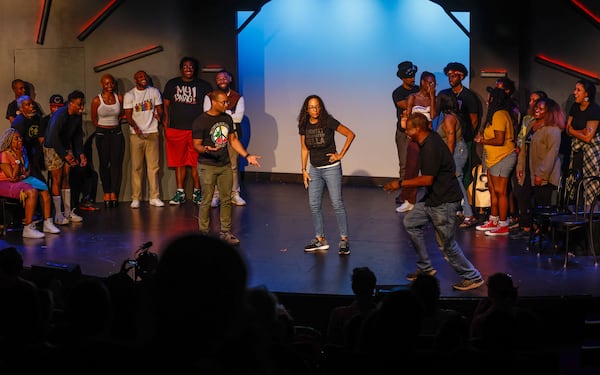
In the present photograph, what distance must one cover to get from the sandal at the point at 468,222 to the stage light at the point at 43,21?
6177 millimetres

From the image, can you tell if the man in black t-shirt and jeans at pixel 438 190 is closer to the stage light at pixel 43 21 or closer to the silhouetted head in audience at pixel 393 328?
the silhouetted head in audience at pixel 393 328

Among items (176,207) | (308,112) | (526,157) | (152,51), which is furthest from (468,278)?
(152,51)

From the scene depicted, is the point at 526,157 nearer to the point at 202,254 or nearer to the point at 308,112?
the point at 308,112

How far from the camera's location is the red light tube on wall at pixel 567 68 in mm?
9812

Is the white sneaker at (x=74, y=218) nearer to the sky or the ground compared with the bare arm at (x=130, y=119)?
nearer to the ground

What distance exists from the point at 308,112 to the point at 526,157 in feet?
9.53

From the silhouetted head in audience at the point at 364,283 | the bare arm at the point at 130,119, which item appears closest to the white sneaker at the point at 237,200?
the bare arm at the point at 130,119

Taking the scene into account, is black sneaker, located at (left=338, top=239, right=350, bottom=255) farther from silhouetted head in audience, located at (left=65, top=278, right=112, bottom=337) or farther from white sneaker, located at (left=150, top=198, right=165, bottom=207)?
silhouetted head in audience, located at (left=65, top=278, right=112, bottom=337)

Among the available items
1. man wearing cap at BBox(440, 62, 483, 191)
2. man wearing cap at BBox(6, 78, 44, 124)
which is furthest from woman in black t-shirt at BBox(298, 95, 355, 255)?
man wearing cap at BBox(6, 78, 44, 124)

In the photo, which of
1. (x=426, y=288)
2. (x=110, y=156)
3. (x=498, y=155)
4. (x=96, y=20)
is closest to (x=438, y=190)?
(x=426, y=288)

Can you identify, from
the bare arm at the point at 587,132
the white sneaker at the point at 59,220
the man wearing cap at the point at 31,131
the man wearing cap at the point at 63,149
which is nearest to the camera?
the bare arm at the point at 587,132

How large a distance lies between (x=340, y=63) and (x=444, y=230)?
630 cm

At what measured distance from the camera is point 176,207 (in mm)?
11312

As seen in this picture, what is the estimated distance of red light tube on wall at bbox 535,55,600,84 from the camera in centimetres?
981
